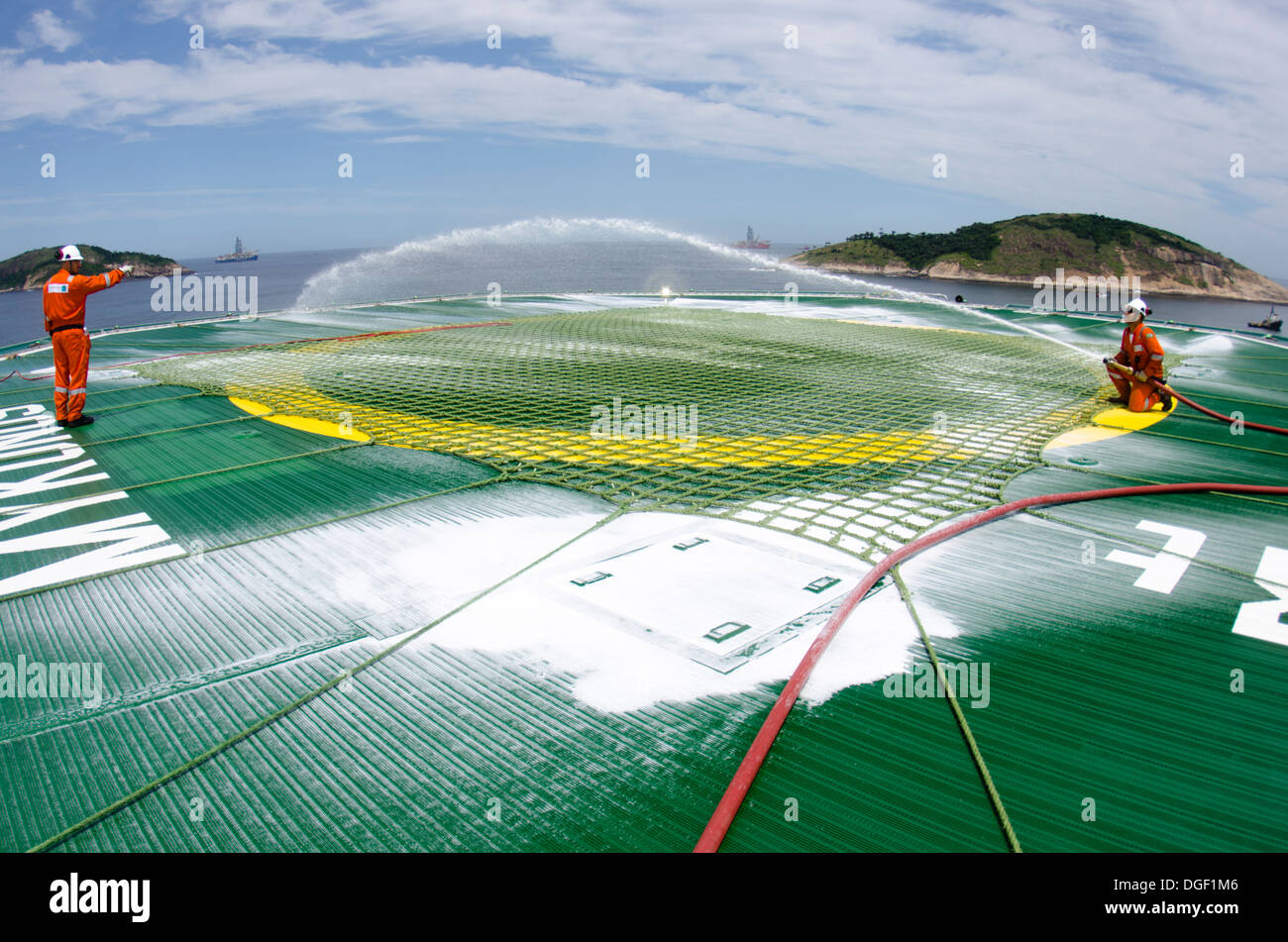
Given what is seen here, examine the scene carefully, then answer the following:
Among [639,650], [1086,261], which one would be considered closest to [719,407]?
[639,650]

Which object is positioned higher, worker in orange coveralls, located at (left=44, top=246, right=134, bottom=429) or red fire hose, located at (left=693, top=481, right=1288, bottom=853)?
worker in orange coveralls, located at (left=44, top=246, right=134, bottom=429)

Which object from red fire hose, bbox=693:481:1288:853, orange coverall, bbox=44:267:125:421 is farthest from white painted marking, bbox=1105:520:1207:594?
orange coverall, bbox=44:267:125:421

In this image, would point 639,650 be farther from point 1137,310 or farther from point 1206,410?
point 1206,410

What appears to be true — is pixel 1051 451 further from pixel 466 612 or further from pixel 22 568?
pixel 22 568

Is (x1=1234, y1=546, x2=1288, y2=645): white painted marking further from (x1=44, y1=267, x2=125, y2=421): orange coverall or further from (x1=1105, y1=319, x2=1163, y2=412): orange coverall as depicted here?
(x1=44, y1=267, x2=125, y2=421): orange coverall

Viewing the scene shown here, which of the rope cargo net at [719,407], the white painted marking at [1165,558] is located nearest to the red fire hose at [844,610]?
the rope cargo net at [719,407]

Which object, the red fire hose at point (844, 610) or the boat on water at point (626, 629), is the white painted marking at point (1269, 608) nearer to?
the boat on water at point (626, 629)
